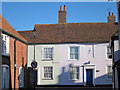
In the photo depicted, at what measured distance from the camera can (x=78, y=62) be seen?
91.6ft

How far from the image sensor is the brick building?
19.9m

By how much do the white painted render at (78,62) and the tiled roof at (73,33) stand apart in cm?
58

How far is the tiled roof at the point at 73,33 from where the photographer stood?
28250 millimetres

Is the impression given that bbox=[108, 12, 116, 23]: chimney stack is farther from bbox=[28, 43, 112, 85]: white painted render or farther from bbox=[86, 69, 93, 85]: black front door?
bbox=[86, 69, 93, 85]: black front door

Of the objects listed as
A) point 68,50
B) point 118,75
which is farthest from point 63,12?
point 118,75

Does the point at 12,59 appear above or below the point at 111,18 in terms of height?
below

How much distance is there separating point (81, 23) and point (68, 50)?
4409 mm

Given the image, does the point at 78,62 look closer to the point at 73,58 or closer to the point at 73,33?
the point at 73,58

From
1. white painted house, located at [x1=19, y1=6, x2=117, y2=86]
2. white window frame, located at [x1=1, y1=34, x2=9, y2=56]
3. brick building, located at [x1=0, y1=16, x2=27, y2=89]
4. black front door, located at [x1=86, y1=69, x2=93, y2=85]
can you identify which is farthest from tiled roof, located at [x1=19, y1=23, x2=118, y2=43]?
white window frame, located at [x1=1, y1=34, x2=9, y2=56]

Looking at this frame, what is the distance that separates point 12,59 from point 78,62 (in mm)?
8689

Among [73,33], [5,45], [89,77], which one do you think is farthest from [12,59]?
[89,77]

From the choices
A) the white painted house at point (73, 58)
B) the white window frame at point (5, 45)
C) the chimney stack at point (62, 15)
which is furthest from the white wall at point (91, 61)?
the white window frame at point (5, 45)

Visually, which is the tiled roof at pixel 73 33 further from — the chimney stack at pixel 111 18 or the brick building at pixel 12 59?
the brick building at pixel 12 59

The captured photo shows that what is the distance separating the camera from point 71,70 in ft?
91.8
